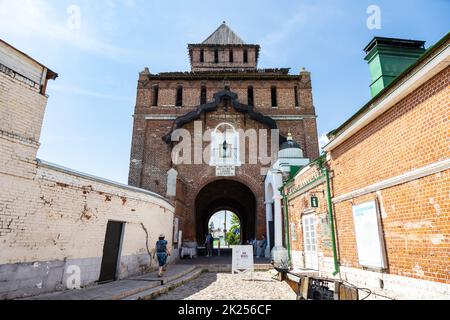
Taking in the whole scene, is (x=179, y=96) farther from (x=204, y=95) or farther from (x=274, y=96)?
(x=274, y=96)

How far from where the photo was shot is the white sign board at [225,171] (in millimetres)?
16922

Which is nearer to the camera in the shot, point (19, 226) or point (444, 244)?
point (444, 244)

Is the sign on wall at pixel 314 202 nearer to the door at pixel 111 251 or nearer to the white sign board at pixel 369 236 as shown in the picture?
the white sign board at pixel 369 236

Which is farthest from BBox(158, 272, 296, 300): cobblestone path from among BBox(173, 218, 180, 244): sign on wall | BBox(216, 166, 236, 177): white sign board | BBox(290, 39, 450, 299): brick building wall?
BBox(216, 166, 236, 177): white sign board

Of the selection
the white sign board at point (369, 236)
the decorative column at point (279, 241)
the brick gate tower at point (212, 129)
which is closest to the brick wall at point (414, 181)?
the white sign board at point (369, 236)

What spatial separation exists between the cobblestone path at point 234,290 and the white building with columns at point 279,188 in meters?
2.76

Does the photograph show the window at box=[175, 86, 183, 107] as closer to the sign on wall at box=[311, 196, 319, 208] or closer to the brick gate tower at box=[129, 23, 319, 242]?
the brick gate tower at box=[129, 23, 319, 242]

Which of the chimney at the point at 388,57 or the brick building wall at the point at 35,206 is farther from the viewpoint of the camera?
the chimney at the point at 388,57

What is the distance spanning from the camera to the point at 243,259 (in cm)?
1039

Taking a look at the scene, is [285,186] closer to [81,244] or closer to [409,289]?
[409,289]

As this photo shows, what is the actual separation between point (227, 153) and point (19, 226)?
12671mm

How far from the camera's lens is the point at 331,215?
7695 mm

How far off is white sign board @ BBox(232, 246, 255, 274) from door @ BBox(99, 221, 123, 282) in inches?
169
